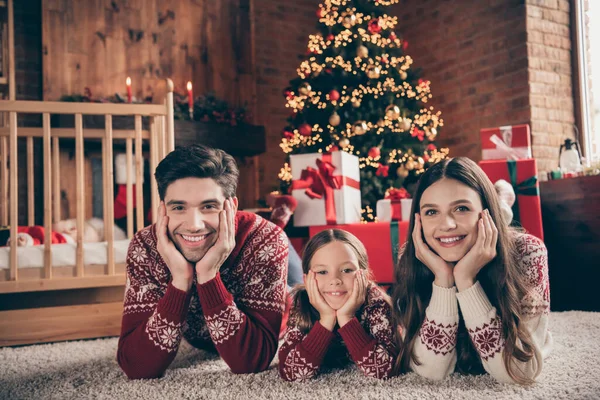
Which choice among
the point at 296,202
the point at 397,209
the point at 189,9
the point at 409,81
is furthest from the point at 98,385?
the point at 189,9

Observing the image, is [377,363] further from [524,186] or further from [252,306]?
[524,186]

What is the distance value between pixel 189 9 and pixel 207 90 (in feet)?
2.15

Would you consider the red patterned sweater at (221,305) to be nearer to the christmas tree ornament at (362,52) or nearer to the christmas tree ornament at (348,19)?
the christmas tree ornament at (362,52)

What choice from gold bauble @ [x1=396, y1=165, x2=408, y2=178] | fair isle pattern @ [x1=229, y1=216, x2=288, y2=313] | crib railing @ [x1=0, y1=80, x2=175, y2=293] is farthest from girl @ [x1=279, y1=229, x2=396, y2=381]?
gold bauble @ [x1=396, y1=165, x2=408, y2=178]

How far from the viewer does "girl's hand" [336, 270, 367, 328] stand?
1328 mm

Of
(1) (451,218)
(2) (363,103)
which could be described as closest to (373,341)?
(1) (451,218)

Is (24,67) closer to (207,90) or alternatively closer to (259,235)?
(207,90)

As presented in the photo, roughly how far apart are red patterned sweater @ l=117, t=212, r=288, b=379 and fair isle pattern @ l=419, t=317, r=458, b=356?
418 millimetres

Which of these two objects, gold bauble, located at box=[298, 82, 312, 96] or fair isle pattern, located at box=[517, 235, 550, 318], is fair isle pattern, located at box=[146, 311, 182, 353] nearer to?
fair isle pattern, located at box=[517, 235, 550, 318]

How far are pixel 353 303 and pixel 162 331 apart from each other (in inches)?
19.3

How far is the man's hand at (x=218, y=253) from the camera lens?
1.34m

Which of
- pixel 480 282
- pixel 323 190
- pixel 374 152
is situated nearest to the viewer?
pixel 480 282

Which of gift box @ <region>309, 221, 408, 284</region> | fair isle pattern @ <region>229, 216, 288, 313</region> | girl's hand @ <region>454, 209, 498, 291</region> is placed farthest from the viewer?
gift box @ <region>309, 221, 408, 284</region>

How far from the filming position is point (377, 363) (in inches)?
52.5
